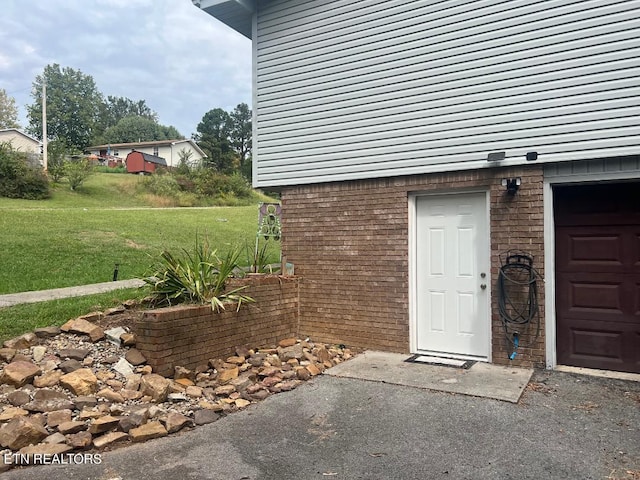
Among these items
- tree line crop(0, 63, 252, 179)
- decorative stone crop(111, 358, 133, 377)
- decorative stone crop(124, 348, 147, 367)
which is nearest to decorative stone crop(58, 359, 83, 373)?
decorative stone crop(111, 358, 133, 377)

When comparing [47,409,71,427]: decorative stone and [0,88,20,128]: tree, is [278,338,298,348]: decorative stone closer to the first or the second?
[47,409,71,427]: decorative stone

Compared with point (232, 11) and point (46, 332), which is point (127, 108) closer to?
point (232, 11)

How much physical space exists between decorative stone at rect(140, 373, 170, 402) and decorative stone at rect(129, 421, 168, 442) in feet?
1.62

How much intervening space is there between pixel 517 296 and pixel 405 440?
257 cm

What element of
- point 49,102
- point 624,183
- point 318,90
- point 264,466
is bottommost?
point 264,466

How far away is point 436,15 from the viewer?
615 centimetres

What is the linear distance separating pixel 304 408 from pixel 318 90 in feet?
14.9

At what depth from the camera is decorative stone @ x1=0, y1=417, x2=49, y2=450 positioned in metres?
3.58

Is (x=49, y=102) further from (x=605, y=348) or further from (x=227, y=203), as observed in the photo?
(x=605, y=348)

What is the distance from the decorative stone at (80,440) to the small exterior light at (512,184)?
193 inches

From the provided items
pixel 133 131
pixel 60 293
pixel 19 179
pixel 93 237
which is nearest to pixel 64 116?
pixel 133 131

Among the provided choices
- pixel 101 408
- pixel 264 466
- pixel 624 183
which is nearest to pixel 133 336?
pixel 101 408

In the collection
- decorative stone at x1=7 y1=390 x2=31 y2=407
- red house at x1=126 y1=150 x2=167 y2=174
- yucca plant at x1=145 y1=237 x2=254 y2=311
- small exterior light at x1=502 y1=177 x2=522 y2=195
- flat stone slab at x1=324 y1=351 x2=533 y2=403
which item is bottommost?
flat stone slab at x1=324 y1=351 x2=533 y2=403

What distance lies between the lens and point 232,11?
25.2ft
